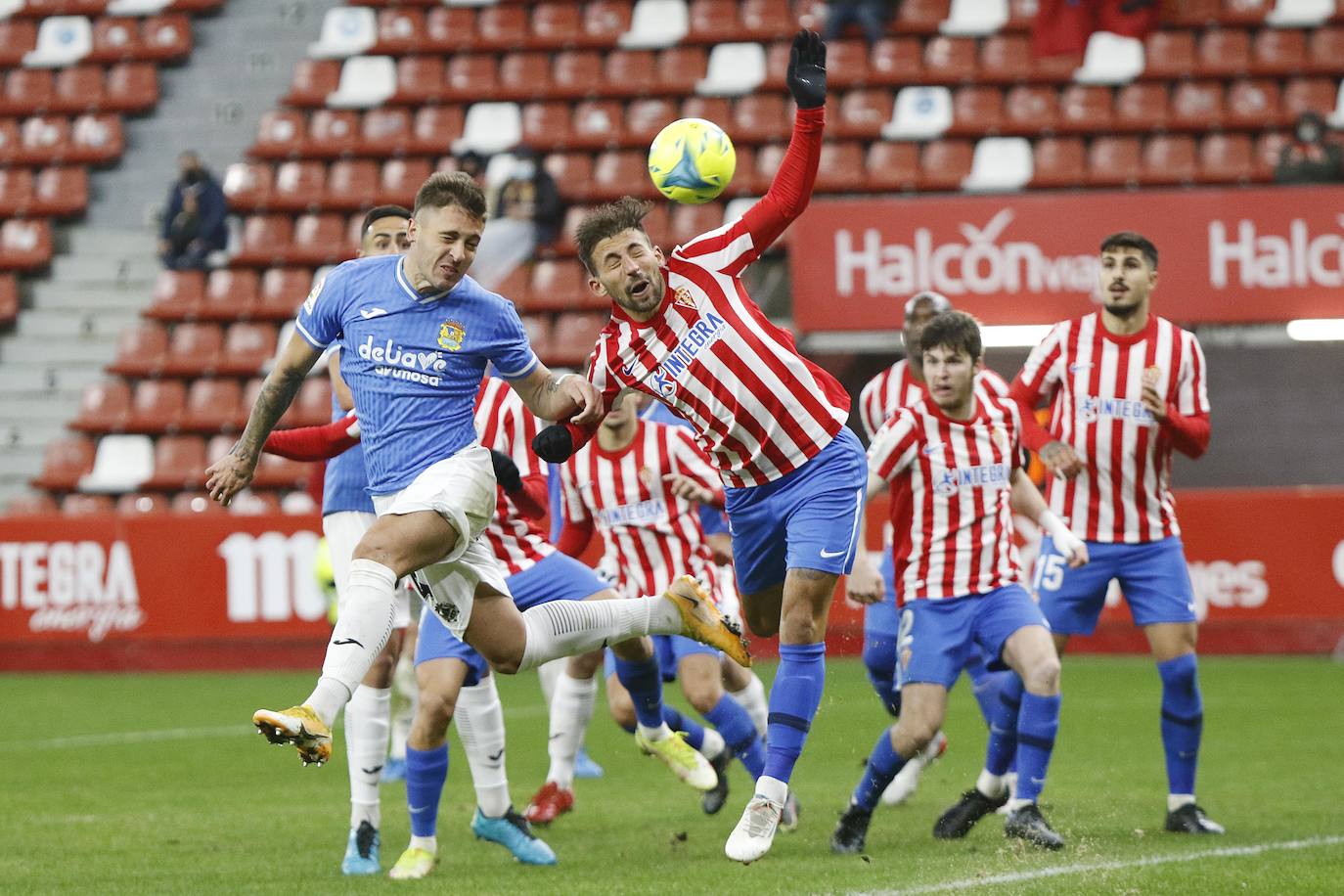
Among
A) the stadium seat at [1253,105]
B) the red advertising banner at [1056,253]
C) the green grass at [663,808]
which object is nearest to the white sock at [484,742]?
the green grass at [663,808]

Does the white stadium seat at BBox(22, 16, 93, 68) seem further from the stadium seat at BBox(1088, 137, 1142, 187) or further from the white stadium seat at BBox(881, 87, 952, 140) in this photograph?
the stadium seat at BBox(1088, 137, 1142, 187)

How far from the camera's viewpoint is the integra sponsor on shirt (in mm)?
6047

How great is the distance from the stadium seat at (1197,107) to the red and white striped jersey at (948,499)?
37.3 ft

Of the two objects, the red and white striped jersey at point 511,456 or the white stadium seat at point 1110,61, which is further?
the white stadium seat at point 1110,61

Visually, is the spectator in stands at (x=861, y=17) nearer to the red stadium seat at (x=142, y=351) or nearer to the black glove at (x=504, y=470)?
the red stadium seat at (x=142, y=351)

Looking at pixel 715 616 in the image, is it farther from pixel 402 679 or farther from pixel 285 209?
pixel 285 209

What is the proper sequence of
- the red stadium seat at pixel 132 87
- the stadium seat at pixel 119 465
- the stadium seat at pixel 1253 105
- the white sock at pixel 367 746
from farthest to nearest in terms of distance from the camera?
the red stadium seat at pixel 132 87, the stadium seat at pixel 1253 105, the stadium seat at pixel 119 465, the white sock at pixel 367 746

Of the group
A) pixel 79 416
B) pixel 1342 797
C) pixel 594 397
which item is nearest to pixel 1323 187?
pixel 1342 797

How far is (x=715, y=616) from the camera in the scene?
21.7ft

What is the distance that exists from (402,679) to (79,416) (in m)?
8.98

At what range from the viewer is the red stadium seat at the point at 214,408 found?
17.6 metres

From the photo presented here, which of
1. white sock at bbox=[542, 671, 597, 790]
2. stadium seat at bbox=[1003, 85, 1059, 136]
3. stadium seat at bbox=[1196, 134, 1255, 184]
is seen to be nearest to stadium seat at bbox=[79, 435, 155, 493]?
stadium seat at bbox=[1003, 85, 1059, 136]

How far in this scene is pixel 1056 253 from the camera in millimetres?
14664

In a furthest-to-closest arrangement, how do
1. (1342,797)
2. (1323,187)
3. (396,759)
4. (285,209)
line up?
(285,209) → (1323,187) → (396,759) → (1342,797)
